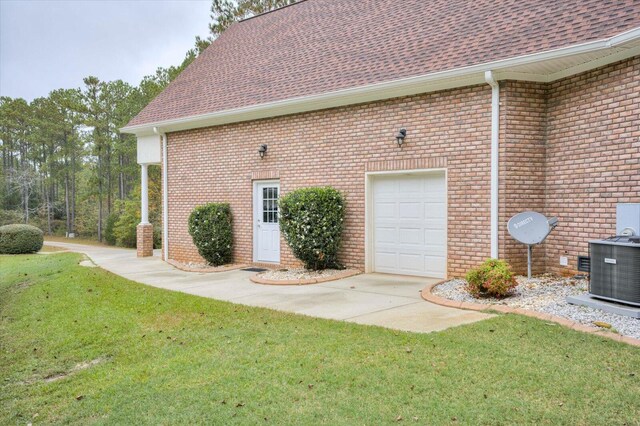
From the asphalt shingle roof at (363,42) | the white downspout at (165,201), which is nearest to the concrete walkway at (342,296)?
the white downspout at (165,201)

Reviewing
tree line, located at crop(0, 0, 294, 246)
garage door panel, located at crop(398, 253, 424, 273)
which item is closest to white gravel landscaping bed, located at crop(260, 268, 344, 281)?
garage door panel, located at crop(398, 253, 424, 273)

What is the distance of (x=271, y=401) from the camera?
3678 mm

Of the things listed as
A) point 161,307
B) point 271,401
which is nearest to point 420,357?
point 271,401

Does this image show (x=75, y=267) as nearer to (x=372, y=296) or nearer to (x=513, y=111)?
(x=372, y=296)

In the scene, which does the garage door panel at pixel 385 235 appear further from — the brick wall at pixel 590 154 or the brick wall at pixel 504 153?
the brick wall at pixel 590 154

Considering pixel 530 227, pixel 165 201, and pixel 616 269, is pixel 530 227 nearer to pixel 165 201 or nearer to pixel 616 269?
pixel 616 269

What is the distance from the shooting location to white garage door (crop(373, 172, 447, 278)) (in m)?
9.08

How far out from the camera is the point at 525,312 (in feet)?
19.1

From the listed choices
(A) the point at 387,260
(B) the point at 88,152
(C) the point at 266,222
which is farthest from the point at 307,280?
(B) the point at 88,152

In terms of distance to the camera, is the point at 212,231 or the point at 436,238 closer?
the point at 436,238

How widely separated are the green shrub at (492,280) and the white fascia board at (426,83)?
3197 millimetres

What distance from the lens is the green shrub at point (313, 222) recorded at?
31.3ft

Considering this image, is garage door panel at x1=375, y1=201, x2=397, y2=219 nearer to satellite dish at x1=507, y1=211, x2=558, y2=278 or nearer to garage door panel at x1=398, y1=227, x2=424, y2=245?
garage door panel at x1=398, y1=227, x2=424, y2=245

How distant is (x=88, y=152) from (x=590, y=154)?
31556mm
